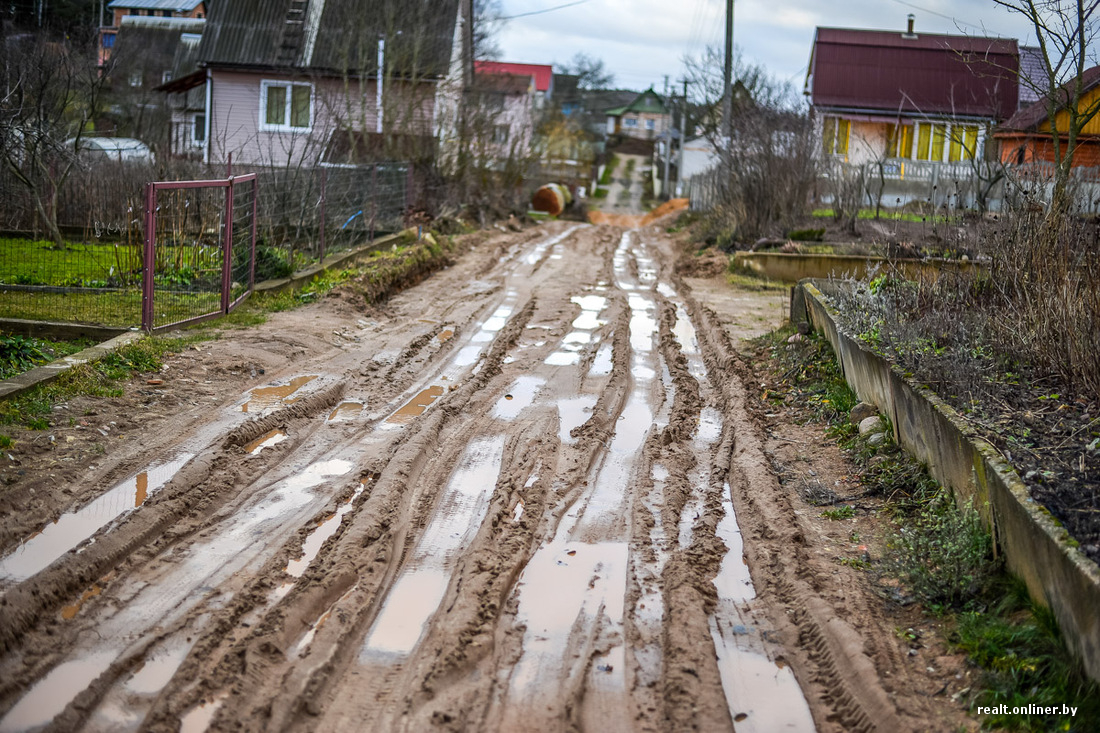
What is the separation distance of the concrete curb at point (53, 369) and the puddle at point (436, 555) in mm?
3349

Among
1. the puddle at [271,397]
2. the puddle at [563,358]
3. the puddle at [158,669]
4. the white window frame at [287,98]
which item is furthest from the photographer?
the white window frame at [287,98]

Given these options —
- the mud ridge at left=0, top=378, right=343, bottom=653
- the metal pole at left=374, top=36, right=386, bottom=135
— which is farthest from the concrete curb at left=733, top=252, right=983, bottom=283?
the metal pole at left=374, top=36, right=386, bottom=135

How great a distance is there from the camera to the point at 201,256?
486 inches

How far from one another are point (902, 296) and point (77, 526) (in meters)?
6.99

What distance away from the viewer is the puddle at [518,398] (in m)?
8.35

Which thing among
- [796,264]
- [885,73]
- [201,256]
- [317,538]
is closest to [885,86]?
[885,73]

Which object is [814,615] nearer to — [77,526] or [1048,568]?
[1048,568]

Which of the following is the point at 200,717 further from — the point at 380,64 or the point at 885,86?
the point at 885,86

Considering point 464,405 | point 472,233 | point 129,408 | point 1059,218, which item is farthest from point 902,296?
point 472,233

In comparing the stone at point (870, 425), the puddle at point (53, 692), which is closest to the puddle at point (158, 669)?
the puddle at point (53, 692)

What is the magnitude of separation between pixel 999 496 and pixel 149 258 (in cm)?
804

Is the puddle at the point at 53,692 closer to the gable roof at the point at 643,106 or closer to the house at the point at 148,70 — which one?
the house at the point at 148,70

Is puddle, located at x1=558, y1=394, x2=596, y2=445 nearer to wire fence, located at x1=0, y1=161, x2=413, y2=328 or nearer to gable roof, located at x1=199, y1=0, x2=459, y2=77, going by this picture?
wire fence, located at x1=0, y1=161, x2=413, y2=328

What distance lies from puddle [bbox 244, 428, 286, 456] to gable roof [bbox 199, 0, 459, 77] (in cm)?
1973
